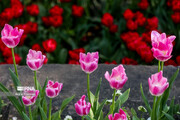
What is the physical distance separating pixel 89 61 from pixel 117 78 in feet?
0.39

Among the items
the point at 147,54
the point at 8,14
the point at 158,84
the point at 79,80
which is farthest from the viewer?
the point at 8,14

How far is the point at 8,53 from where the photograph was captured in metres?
2.35

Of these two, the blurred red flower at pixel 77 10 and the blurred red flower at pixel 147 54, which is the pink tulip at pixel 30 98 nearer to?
the blurred red flower at pixel 147 54

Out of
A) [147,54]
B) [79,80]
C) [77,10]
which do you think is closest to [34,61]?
[79,80]

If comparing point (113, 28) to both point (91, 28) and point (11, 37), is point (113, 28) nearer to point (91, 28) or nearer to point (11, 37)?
point (91, 28)

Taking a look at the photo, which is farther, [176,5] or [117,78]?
[176,5]

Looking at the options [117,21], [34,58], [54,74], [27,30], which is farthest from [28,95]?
[117,21]

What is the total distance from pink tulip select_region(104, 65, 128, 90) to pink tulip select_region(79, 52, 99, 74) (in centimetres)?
6

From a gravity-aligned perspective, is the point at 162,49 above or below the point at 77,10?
below

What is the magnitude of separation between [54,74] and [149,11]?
138 centimetres

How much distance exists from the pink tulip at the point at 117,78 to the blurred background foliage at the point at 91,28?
964mm

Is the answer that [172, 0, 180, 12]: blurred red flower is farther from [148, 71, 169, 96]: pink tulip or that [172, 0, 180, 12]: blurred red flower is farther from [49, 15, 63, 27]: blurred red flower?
[148, 71, 169, 96]: pink tulip

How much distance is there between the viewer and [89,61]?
4.15 feet

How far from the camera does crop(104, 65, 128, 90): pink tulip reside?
1185 mm
